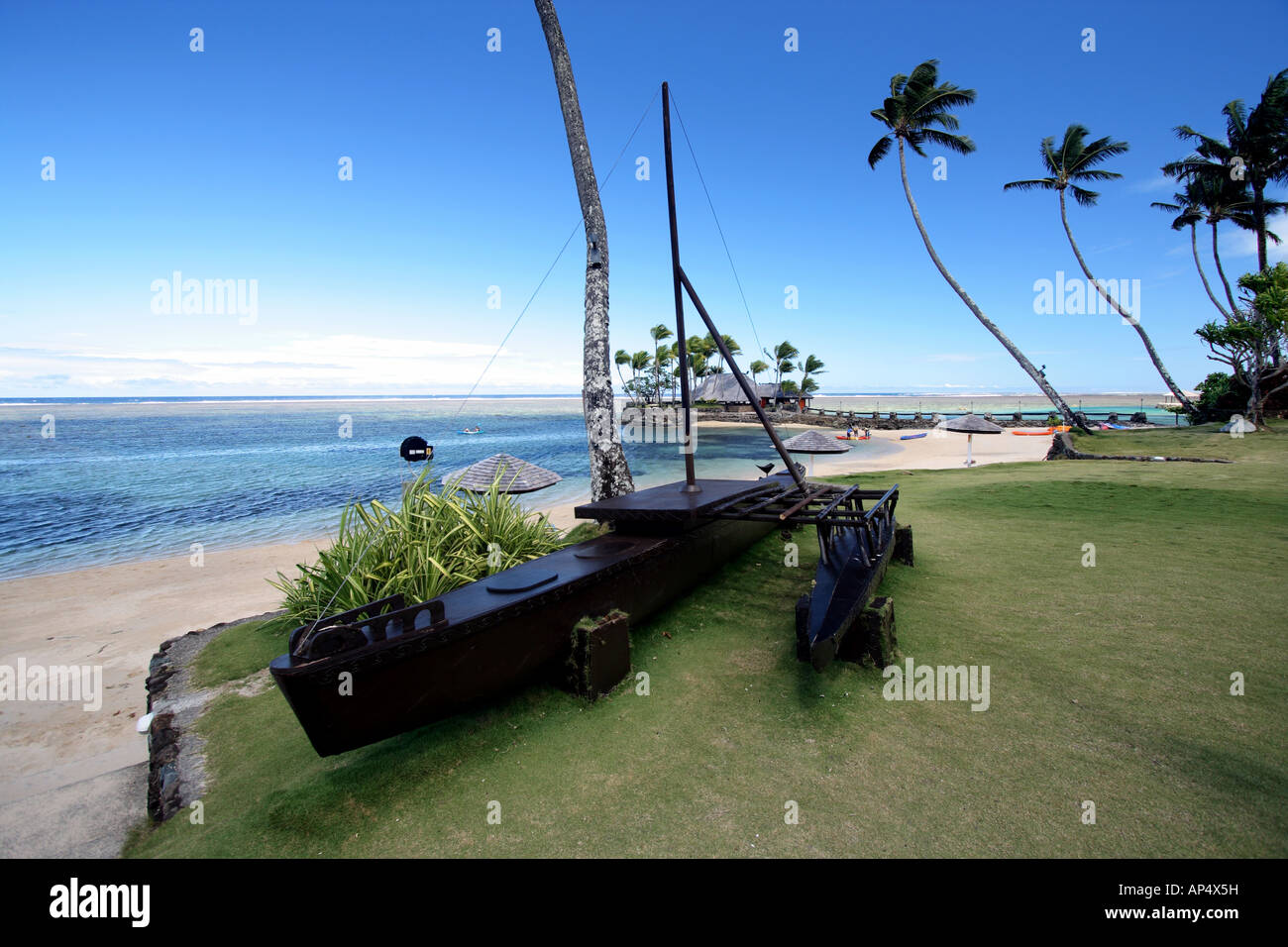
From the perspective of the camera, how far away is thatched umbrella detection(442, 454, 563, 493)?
752 cm

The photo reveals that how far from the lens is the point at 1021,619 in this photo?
4727mm

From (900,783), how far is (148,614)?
35.2 feet

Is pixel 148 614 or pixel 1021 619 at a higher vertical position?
pixel 1021 619

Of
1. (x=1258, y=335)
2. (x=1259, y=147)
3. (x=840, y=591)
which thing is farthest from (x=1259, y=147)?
(x=840, y=591)

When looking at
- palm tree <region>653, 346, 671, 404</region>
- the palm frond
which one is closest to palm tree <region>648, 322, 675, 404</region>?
palm tree <region>653, 346, 671, 404</region>

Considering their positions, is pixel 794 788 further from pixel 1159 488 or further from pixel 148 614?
pixel 1159 488

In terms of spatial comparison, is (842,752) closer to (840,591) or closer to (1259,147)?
(840,591)

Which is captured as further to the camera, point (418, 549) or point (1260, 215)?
point (1260, 215)

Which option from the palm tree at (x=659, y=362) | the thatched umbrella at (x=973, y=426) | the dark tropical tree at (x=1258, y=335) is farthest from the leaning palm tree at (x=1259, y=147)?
the palm tree at (x=659, y=362)

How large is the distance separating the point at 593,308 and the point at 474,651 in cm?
581

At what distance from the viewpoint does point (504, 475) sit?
8.11m
